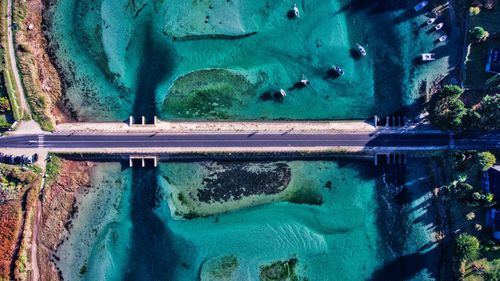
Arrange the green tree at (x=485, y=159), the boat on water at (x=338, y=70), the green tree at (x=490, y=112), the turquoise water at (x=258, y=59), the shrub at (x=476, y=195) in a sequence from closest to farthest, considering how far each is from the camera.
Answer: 1. the green tree at (x=490, y=112)
2. the green tree at (x=485, y=159)
3. the shrub at (x=476, y=195)
4. the boat on water at (x=338, y=70)
5. the turquoise water at (x=258, y=59)

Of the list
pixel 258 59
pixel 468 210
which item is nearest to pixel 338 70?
pixel 258 59

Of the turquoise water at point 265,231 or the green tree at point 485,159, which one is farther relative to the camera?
the turquoise water at point 265,231

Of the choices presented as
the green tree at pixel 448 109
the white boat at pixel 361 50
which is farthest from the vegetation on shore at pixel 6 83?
the green tree at pixel 448 109

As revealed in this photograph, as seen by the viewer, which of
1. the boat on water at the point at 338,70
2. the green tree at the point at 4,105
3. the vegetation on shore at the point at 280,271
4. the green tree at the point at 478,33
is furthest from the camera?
the boat on water at the point at 338,70

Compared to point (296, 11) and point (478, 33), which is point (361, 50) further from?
point (478, 33)

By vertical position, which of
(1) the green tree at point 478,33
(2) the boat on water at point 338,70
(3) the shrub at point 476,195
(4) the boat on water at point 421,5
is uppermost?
(4) the boat on water at point 421,5

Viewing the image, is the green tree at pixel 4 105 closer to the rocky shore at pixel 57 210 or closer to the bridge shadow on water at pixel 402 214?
the rocky shore at pixel 57 210

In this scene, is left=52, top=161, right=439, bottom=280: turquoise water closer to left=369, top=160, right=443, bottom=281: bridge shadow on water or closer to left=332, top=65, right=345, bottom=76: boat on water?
left=369, top=160, right=443, bottom=281: bridge shadow on water
